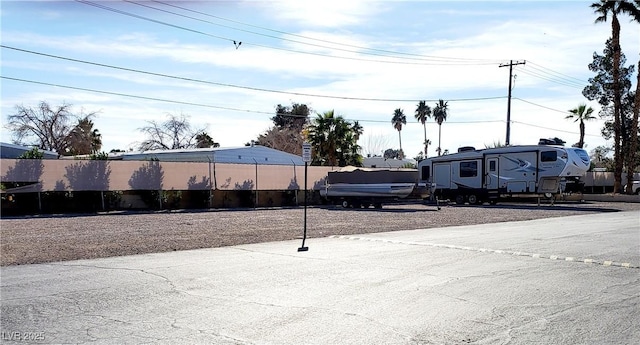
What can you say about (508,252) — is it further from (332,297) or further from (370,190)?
(370,190)

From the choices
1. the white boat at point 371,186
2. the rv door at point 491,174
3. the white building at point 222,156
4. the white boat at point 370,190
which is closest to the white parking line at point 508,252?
the white boat at point 370,190

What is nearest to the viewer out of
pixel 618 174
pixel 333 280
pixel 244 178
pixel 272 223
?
pixel 333 280

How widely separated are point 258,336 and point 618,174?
44.6 metres

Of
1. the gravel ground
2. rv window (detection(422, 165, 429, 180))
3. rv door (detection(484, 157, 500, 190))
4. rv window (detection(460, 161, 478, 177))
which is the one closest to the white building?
rv window (detection(422, 165, 429, 180))

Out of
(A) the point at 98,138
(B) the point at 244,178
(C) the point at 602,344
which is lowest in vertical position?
(C) the point at 602,344

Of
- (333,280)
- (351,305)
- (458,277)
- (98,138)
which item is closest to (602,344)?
(351,305)

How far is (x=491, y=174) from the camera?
1357 inches

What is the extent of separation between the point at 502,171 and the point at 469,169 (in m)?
2.39

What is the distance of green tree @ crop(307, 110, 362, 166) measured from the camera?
132 feet

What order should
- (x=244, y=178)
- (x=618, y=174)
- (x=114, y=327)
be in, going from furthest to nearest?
(x=618, y=174) < (x=244, y=178) < (x=114, y=327)

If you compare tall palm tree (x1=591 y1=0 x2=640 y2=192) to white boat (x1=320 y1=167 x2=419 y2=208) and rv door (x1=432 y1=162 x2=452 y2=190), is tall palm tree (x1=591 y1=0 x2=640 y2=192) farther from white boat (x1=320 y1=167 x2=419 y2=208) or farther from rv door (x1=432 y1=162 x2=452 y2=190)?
white boat (x1=320 y1=167 x2=419 y2=208)

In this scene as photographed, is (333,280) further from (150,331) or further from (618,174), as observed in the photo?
(618,174)

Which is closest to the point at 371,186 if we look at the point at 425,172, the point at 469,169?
the point at 469,169

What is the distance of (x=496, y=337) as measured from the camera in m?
6.14
